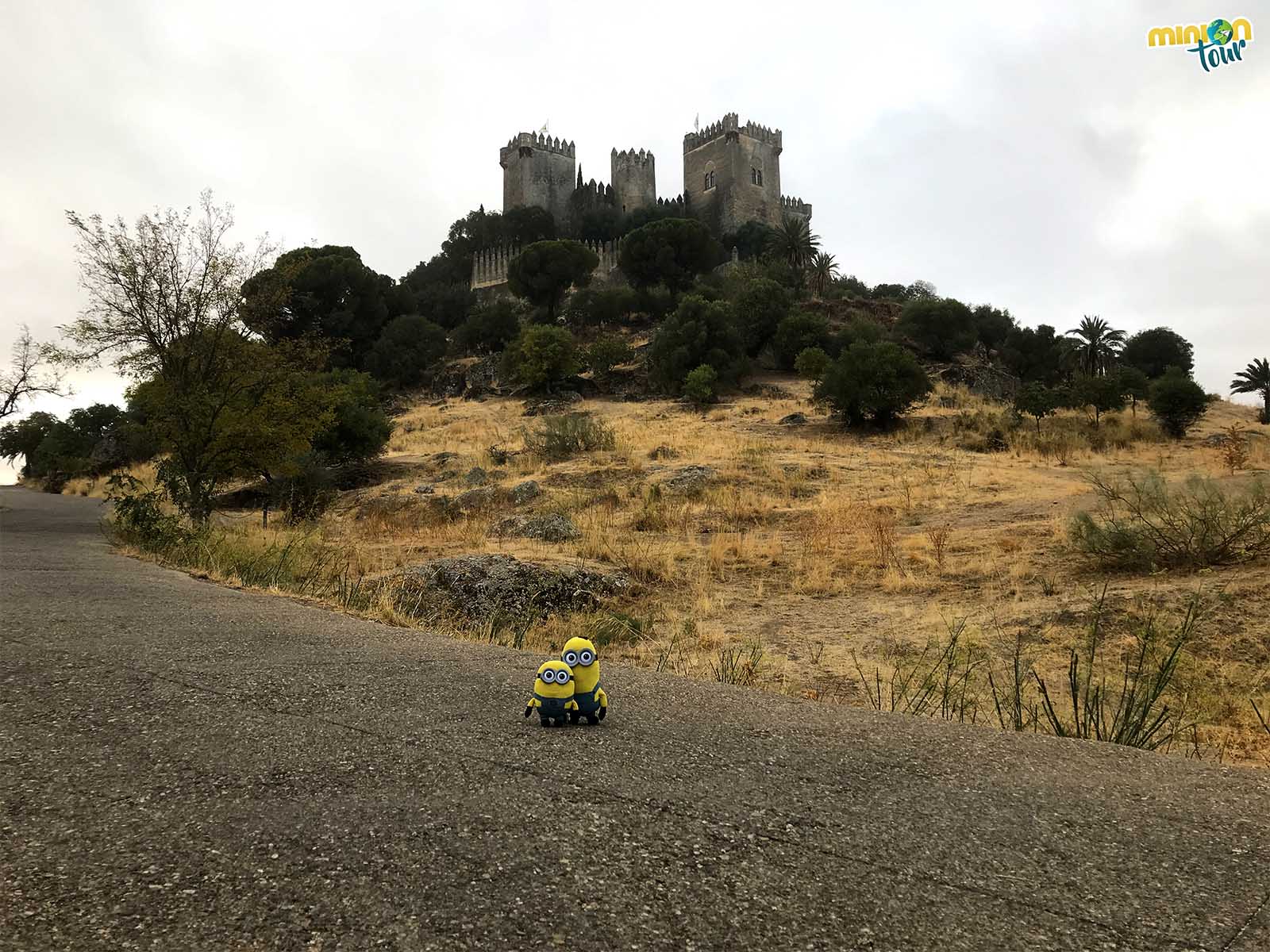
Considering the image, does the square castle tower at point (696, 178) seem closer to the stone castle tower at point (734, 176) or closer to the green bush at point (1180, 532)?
the stone castle tower at point (734, 176)

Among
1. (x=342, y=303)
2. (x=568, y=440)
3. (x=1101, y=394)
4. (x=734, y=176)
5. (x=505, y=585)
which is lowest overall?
(x=505, y=585)

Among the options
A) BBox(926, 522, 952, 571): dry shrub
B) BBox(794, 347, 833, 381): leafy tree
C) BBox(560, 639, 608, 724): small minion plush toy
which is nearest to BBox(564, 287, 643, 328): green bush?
BBox(794, 347, 833, 381): leafy tree

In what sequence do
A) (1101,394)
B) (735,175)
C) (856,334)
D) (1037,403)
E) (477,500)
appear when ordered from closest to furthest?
(477,500) → (1037,403) → (1101,394) → (856,334) → (735,175)

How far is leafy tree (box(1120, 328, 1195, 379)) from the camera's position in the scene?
147 feet

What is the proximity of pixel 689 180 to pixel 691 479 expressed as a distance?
2559 inches

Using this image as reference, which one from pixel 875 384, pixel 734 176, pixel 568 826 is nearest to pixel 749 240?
pixel 734 176

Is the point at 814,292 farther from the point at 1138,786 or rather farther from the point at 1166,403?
the point at 1138,786

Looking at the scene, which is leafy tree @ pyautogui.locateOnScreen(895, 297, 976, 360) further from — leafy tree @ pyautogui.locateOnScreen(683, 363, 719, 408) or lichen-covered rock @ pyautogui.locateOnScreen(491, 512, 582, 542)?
lichen-covered rock @ pyautogui.locateOnScreen(491, 512, 582, 542)

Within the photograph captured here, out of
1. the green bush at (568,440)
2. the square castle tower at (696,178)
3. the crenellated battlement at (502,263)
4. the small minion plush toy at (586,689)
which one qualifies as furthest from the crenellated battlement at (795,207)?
the small minion plush toy at (586,689)

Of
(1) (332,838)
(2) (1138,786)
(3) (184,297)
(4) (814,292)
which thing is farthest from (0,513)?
(4) (814,292)

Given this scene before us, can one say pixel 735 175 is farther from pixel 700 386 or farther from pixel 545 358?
pixel 700 386

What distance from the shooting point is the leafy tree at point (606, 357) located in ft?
128

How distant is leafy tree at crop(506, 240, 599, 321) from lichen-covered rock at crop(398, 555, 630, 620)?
146 feet

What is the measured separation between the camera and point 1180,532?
854 centimetres
